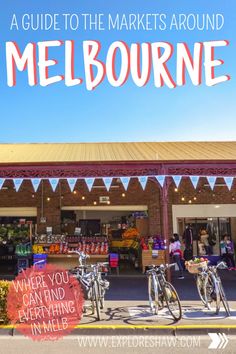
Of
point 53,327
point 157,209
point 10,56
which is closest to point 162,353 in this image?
point 53,327

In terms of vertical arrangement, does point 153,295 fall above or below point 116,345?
above

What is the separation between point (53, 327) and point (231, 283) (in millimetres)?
6791

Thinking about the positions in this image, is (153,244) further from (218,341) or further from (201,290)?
(218,341)

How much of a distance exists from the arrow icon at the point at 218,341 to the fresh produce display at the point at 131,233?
9701mm

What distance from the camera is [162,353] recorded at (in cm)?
570

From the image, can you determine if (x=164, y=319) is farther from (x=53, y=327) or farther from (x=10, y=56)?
(x=10, y=56)

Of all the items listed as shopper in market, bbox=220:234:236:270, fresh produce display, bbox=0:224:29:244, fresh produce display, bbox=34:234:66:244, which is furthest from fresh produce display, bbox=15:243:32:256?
shopper in market, bbox=220:234:236:270

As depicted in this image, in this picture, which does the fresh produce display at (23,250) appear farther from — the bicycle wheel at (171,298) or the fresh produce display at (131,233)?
the bicycle wheel at (171,298)

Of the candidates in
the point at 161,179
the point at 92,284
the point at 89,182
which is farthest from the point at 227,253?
the point at 92,284

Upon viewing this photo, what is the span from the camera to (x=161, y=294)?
7.97m

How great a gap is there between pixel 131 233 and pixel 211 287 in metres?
8.40

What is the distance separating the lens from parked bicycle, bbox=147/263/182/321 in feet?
24.8

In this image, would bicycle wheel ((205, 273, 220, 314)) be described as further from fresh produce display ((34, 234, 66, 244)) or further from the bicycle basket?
fresh produce display ((34, 234, 66, 244))

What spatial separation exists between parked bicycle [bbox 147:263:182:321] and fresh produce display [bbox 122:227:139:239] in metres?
8.00
